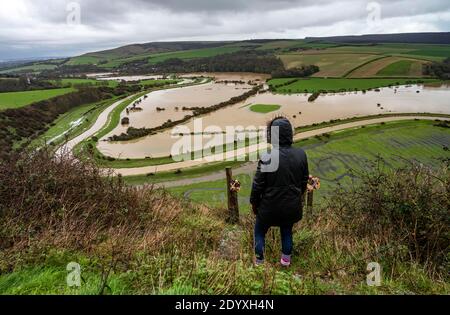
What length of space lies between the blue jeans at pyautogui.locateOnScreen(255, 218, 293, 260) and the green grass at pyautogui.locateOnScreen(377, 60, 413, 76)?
312 feet

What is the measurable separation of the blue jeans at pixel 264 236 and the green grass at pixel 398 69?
95088mm

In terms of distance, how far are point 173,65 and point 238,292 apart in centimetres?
15565

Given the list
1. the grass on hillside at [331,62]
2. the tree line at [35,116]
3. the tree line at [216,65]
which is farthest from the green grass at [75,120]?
the tree line at [216,65]

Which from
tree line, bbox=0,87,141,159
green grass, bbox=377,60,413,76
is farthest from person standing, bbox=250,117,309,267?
green grass, bbox=377,60,413,76

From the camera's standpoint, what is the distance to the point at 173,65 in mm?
150750

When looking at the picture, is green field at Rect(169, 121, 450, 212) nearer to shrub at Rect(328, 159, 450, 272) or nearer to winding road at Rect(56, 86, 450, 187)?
winding road at Rect(56, 86, 450, 187)

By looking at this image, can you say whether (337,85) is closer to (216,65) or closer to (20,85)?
(216,65)

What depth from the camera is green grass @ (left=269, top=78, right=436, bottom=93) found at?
72.0m

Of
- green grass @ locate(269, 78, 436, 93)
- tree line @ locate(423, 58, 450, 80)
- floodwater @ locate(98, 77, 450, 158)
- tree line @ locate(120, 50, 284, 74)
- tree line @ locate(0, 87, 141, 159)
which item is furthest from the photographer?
tree line @ locate(120, 50, 284, 74)

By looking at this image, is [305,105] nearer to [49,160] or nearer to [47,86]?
[49,160]

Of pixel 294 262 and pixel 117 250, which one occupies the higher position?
pixel 117 250

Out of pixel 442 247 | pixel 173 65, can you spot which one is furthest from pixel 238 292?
pixel 173 65

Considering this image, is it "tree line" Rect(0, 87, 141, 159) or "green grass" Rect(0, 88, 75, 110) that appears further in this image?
"green grass" Rect(0, 88, 75, 110)

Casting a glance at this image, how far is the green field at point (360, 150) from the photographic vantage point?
2398 cm
